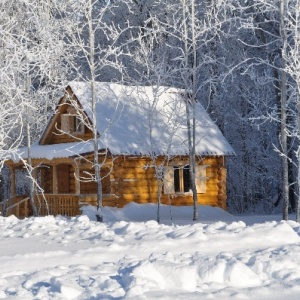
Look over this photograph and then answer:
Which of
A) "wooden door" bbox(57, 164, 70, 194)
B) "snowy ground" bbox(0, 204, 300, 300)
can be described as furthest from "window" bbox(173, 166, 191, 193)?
"snowy ground" bbox(0, 204, 300, 300)

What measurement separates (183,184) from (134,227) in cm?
1886

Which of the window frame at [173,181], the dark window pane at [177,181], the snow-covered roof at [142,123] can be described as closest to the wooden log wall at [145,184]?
the window frame at [173,181]

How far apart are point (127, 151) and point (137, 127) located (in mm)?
2451

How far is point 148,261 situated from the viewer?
311 inches

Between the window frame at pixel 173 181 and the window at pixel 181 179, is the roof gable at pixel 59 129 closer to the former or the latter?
the window frame at pixel 173 181

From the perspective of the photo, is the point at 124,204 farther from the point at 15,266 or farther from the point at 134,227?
the point at 15,266

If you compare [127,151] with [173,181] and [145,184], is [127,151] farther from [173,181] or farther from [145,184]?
[173,181]

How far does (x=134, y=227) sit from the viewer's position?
11750mm

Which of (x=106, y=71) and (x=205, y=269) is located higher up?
(x=106, y=71)

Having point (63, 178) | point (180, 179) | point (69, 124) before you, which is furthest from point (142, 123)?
point (63, 178)

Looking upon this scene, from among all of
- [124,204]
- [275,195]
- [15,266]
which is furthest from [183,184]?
[15,266]

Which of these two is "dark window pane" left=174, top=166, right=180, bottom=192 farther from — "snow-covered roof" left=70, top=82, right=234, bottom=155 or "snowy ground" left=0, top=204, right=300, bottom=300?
"snowy ground" left=0, top=204, right=300, bottom=300

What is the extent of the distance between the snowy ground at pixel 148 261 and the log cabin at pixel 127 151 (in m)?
14.1

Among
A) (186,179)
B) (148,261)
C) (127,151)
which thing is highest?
(127,151)
